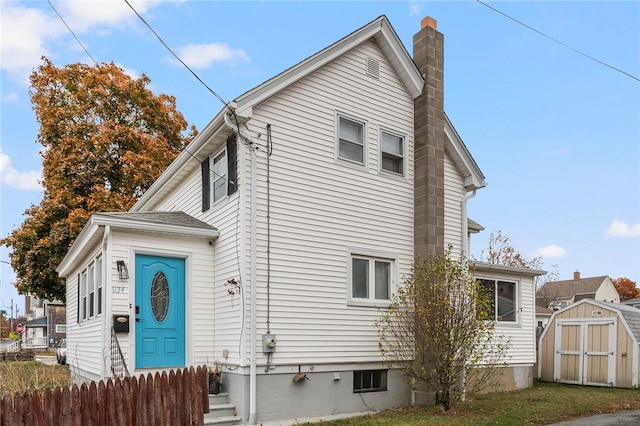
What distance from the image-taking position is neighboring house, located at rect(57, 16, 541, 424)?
991 centimetres

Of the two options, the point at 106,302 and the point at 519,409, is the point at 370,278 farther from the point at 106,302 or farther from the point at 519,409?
the point at 106,302

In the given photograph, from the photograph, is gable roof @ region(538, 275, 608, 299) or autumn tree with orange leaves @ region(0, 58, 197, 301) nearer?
autumn tree with orange leaves @ region(0, 58, 197, 301)

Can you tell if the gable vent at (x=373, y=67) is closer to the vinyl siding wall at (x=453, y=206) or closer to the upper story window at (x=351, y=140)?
the upper story window at (x=351, y=140)

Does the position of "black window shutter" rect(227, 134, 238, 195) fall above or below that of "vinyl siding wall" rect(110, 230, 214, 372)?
above

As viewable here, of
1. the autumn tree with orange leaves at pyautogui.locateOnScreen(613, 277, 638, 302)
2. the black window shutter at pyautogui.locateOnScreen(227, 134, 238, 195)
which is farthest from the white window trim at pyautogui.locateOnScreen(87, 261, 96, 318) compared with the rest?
the autumn tree with orange leaves at pyautogui.locateOnScreen(613, 277, 638, 302)

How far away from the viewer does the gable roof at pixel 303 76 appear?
1004 cm

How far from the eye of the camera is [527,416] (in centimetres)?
1036

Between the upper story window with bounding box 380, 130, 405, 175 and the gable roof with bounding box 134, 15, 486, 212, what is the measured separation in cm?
127

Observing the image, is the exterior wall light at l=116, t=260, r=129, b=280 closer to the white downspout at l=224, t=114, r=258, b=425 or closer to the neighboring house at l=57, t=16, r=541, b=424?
the neighboring house at l=57, t=16, r=541, b=424

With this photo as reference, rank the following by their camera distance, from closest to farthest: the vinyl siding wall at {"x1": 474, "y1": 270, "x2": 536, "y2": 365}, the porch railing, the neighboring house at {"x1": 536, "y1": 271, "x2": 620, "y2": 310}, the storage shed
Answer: the porch railing
the vinyl siding wall at {"x1": 474, "y1": 270, "x2": 536, "y2": 365}
the storage shed
the neighboring house at {"x1": 536, "y1": 271, "x2": 620, "y2": 310}

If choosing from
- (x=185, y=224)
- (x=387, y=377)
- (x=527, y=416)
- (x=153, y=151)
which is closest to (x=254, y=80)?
(x=185, y=224)

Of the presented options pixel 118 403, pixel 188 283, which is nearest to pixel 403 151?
pixel 188 283

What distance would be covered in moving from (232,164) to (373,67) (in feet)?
13.5

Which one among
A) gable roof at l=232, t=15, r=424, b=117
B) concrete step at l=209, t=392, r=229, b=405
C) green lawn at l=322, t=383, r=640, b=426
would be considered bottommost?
green lawn at l=322, t=383, r=640, b=426
